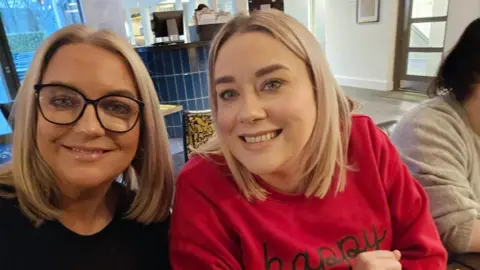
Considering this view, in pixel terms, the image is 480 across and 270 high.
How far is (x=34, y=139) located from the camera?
840 millimetres

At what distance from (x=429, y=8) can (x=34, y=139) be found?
22.0ft

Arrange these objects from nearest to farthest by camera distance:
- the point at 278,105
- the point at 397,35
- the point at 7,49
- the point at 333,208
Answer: the point at 278,105 < the point at 333,208 < the point at 7,49 < the point at 397,35

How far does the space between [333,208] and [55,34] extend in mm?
821

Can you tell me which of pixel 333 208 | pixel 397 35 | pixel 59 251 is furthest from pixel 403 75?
Result: pixel 59 251

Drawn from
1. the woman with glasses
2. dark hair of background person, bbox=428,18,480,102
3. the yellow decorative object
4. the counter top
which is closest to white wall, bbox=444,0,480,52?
the counter top

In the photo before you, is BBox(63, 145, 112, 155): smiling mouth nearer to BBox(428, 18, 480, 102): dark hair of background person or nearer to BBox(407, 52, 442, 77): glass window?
BBox(428, 18, 480, 102): dark hair of background person

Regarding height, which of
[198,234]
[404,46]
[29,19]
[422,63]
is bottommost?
[422,63]

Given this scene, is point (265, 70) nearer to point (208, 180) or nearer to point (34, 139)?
point (208, 180)

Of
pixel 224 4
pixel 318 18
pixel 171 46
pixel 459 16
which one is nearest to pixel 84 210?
pixel 171 46

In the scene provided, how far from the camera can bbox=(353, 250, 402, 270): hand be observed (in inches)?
33.5

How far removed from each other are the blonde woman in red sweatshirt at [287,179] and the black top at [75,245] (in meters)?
0.10

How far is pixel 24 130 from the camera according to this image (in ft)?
2.73

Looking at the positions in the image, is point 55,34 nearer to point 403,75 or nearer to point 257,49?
point 257,49

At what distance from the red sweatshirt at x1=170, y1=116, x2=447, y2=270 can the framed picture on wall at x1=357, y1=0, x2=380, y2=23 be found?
21.2 feet
